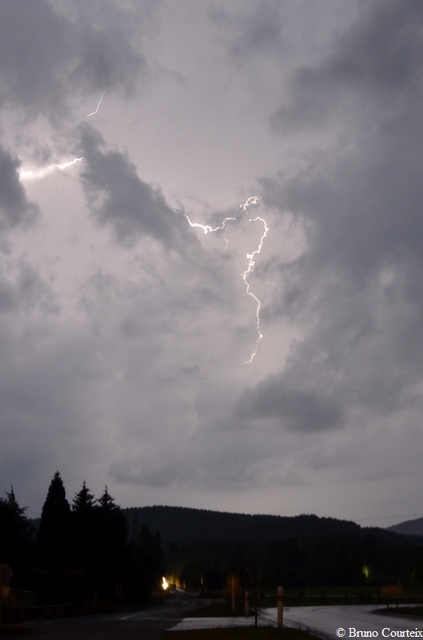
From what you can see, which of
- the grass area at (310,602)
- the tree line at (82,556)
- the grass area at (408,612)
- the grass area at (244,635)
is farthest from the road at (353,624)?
the tree line at (82,556)

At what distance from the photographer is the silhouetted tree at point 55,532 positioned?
221 feet

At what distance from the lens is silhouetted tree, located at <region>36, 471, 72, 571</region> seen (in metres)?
67.3

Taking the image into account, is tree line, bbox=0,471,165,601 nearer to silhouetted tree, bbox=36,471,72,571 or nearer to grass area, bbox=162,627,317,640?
silhouetted tree, bbox=36,471,72,571

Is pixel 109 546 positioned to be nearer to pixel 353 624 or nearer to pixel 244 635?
pixel 353 624

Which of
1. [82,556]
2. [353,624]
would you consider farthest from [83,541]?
[353,624]

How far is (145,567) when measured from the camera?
83.2 m

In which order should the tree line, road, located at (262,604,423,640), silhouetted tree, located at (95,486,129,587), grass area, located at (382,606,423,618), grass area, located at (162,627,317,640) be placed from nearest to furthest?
1. grass area, located at (162,627,317,640)
2. road, located at (262,604,423,640)
3. grass area, located at (382,606,423,618)
4. the tree line
5. silhouetted tree, located at (95,486,129,587)

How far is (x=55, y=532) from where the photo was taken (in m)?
70.6

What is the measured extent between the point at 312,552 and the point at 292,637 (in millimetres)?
152039

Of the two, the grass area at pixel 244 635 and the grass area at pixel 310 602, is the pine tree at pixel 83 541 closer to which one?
the grass area at pixel 310 602

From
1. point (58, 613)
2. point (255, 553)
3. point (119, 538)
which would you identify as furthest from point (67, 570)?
point (255, 553)

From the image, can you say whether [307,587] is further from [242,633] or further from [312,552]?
[242,633]

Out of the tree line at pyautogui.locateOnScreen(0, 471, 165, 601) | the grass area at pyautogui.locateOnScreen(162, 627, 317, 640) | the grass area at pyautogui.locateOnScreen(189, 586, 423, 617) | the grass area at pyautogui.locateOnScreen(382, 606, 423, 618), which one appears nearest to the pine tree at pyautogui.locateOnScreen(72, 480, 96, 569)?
the tree line at pyautogui.locateOnScreen(0, 471, 165, 601)

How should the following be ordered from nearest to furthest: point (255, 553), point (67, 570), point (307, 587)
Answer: point (255, 553) → point (67, 570) → point (307, 587)
